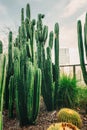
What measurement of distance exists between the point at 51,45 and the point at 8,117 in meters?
2.04

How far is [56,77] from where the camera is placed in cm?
770

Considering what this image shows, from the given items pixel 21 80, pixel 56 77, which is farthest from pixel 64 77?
pixel 21 80

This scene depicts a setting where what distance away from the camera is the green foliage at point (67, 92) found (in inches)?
301

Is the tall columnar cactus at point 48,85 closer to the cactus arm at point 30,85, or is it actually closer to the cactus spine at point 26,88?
the cactus spine at point 26,88

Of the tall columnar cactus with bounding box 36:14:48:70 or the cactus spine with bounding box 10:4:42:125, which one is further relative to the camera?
the tall columnar cactus with bounding box 36:14:48:70

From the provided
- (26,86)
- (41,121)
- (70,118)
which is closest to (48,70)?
(26,86)

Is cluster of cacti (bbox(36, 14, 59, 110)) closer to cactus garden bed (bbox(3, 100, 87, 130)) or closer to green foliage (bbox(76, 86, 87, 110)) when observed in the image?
cactus garden bed (bbox(3, 100, 87, 130))

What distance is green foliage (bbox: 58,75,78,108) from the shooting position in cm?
764

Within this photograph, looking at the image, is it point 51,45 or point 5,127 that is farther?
point 51,45

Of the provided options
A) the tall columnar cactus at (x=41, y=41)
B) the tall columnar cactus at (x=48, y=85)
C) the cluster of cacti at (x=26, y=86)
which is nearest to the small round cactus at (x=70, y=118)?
the cluster of cacti at (x=26, y=86)

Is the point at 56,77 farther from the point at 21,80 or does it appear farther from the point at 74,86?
the point at 21,80

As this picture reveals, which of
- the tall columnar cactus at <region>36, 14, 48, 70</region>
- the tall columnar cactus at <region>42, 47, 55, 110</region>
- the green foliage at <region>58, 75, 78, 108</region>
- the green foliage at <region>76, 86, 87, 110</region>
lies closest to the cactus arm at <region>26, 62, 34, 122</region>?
the tall columnar cactus at <region>42, 47, 55, 110</region>

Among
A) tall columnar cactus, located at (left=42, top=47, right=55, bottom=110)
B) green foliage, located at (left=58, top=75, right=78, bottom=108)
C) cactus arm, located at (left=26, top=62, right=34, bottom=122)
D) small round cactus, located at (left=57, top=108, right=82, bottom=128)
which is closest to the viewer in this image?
small round cactus, located at (left=57, top=108, right=82, bottom=128)

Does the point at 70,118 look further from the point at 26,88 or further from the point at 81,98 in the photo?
the point at 81,98
